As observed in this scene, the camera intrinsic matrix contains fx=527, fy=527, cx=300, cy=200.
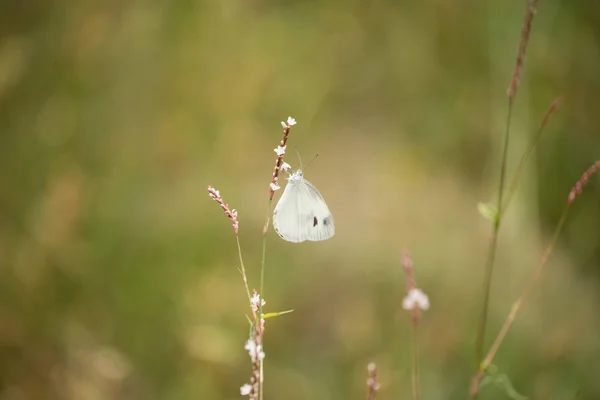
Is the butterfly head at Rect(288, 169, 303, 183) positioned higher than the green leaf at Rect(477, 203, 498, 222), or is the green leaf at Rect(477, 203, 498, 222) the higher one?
the butterfly head at Rect(288, 169, 303, 183)

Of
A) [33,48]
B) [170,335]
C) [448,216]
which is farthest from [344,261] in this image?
[33,48]

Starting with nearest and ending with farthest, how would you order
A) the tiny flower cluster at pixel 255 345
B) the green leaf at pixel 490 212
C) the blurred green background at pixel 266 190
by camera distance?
the tiny flower cluster at pixel 255 345
the green leaf at pixel 490 212
the blurred green background at pixel 266 190

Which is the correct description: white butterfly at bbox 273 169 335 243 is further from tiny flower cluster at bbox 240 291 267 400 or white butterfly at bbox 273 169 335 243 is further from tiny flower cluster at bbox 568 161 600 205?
tiny flower cluster at bbox 568 161 600 205

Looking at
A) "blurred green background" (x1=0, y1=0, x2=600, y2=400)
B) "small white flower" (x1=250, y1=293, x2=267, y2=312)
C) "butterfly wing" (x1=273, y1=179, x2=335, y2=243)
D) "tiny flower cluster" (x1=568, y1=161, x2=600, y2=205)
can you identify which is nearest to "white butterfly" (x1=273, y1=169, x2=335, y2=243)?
"butterfly wing" (x1=273, y1=179, x2=335, y2=243)

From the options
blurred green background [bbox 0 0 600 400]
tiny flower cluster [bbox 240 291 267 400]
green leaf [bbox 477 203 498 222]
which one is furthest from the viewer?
blurred green background [bbox 0 0 600 400]

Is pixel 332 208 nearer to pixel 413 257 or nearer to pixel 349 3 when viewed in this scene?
pixel 413 257

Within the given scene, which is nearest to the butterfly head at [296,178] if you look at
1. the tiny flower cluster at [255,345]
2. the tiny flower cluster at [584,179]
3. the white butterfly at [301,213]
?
the white butterfly at [301,213]

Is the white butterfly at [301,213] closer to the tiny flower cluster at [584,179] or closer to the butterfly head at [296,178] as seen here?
the butterfly head at [296,178]
